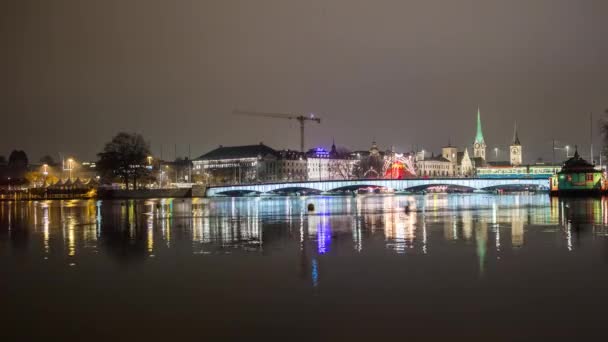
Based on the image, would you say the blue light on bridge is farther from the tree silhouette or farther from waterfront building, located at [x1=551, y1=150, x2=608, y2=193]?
the tree silhouette

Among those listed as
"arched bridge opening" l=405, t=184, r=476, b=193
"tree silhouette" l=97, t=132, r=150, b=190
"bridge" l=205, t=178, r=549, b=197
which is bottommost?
"arched bridge opening" l=405, t=184, r=476, b=193

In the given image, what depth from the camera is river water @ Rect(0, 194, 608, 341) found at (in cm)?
1297

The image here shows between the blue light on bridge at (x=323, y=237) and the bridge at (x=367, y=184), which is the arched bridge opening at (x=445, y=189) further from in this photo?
the blue light on bridge at (x=323, y=237)

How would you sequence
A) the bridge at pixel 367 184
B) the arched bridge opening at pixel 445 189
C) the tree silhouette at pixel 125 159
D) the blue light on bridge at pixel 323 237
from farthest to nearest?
the arched bridge opening at pixel 445 189
the bridge at pixel 367 184
the tree silhouette at pixel 125 159
the blue light on bridge at pixel 323 237

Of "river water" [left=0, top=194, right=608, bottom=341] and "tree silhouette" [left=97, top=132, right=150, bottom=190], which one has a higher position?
"tree silhouette" [left=97, top=132, right=150, bottom=190]

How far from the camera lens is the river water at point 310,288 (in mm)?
12969

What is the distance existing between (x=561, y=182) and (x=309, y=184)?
189ft

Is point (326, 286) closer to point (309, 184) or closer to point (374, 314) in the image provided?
point (374, 314)

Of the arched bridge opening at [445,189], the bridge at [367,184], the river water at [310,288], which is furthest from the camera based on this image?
the arched bridge opening at [445,189]

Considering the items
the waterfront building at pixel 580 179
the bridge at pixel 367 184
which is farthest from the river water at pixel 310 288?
the bridge at pixel 367 184

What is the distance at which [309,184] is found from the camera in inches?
5527

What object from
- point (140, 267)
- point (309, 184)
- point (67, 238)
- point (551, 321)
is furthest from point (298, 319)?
point (309, 184)

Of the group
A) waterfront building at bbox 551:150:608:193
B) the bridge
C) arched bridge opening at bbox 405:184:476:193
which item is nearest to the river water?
waterfront building at bbox 551:150:608:193

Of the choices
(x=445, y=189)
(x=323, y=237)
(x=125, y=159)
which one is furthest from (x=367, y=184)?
(x=323, y=237)
